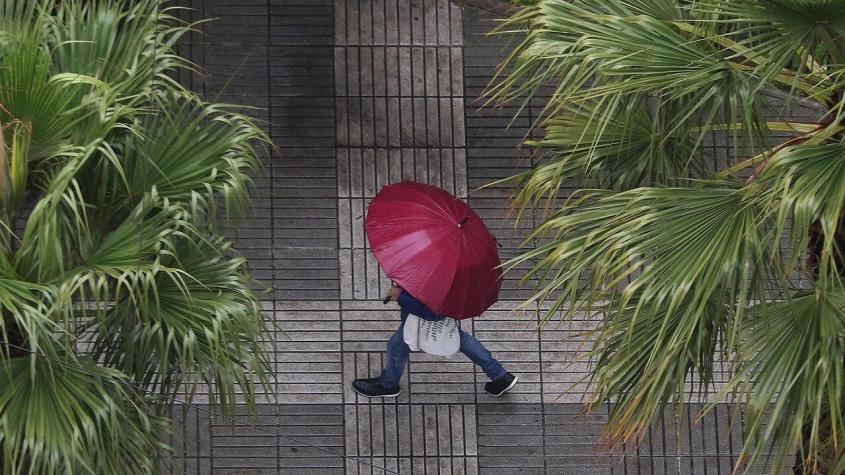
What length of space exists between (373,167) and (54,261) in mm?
3365

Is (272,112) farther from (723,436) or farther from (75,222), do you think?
(723,436)

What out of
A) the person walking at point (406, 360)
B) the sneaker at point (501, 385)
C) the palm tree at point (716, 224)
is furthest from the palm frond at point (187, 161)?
the sneaker at point (501, 385)

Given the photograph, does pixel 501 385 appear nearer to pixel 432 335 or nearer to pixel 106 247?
pixel 432 335

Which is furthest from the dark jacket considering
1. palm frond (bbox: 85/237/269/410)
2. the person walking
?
palm frond (bbox: 85/237/269/410)

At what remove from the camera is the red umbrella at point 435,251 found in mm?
6645

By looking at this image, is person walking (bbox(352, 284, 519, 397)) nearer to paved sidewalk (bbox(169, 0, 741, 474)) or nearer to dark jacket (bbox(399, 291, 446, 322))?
dark jacket (bbox(399, 291, 446, 322))

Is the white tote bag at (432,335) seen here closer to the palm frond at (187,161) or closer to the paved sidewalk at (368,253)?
the paved sidewalk at (368,253)

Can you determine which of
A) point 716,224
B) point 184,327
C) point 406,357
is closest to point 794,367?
point 716,224

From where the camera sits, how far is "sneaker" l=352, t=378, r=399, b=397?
762 centimetres

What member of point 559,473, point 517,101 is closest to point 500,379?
point 559,473

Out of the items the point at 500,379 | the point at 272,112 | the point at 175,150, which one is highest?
the point at 272,112

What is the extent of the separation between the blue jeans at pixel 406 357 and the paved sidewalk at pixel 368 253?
0.85 feet

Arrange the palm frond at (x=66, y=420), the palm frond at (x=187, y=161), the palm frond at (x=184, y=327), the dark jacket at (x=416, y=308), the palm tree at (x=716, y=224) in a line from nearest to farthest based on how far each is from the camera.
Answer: the palm tree at (x=716, y=224) → the palm frond at (x=66, y=420) → the palm frond at (x=184, y=327) → the palm frond at (x=187, y=161) → the dark jacket at (x=416, y=308)

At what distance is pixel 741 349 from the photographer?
4.97 meters
